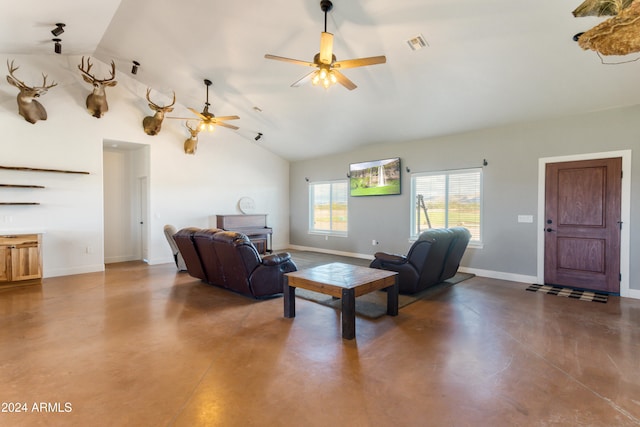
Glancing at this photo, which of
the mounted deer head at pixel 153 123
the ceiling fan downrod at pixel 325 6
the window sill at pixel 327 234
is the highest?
the ceiling fan downrod at pixel 325 6

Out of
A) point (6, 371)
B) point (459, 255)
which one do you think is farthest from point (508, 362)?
point (6, 371)

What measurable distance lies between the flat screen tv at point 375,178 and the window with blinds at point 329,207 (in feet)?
1.38

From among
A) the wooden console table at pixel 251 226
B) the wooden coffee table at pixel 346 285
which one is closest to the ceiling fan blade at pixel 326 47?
the wooden coffee table at pixel 346 285

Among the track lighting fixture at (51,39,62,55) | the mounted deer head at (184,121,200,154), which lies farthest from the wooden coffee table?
the track lighting fixture at (51,39,62,55)

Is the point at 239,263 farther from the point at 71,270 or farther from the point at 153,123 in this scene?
the point at 153,123

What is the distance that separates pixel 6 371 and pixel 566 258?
22.8ft

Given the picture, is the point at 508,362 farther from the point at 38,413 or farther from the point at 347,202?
the point at 347,202

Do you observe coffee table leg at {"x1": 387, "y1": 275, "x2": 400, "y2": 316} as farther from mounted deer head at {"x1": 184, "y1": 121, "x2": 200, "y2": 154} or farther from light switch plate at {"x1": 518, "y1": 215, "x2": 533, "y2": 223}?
mounted deer head at {"x1": 184, "y1": 121, "x2": 200, "y2": 154}

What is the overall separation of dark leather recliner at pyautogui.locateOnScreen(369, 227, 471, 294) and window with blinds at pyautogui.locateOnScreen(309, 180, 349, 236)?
12.2ft

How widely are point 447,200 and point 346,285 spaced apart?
4125mm

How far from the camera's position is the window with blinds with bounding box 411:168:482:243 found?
6.15 m

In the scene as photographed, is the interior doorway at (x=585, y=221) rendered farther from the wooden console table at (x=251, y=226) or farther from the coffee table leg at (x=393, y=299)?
the wooden console table at (x=251, y=226)

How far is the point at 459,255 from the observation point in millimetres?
5355

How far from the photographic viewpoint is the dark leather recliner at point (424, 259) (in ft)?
14.5
